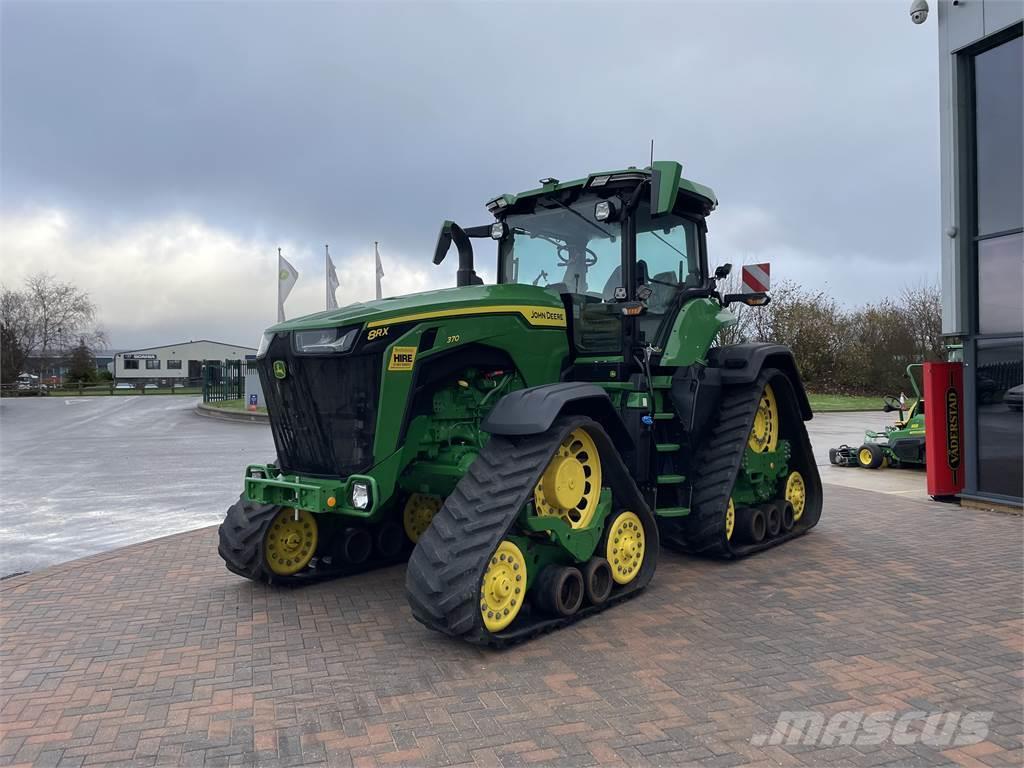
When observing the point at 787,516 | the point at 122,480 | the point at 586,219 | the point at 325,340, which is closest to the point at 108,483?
the point at 122,480

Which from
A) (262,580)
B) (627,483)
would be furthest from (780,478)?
(262,580)

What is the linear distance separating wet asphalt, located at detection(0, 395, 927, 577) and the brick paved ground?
185cm

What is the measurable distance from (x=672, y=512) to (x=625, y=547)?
0.77m

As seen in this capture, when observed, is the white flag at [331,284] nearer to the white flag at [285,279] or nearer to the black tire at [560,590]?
the white flag at [285,279]

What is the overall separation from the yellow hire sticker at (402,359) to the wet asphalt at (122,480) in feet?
14.0

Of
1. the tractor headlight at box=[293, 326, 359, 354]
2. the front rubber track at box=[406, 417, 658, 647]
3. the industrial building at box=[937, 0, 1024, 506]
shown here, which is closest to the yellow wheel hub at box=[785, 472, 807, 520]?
the industrial building at box=[937, 0, 1024, 506]

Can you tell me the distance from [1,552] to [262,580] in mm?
3419

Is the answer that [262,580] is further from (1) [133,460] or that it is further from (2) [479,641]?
(1) [133,460]

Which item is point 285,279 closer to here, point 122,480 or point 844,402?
point 122,480

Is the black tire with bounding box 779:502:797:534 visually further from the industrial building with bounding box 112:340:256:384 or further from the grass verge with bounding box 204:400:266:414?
the industrial building with bounding box 112:340:256:384

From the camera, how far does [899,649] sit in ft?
14.3

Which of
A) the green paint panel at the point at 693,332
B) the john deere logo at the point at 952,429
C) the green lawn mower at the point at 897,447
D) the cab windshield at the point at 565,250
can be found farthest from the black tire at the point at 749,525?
the green lawn mower at the point at 897,447

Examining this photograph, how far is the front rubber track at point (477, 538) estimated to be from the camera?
13.4ft

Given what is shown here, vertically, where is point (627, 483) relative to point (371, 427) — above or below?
below
